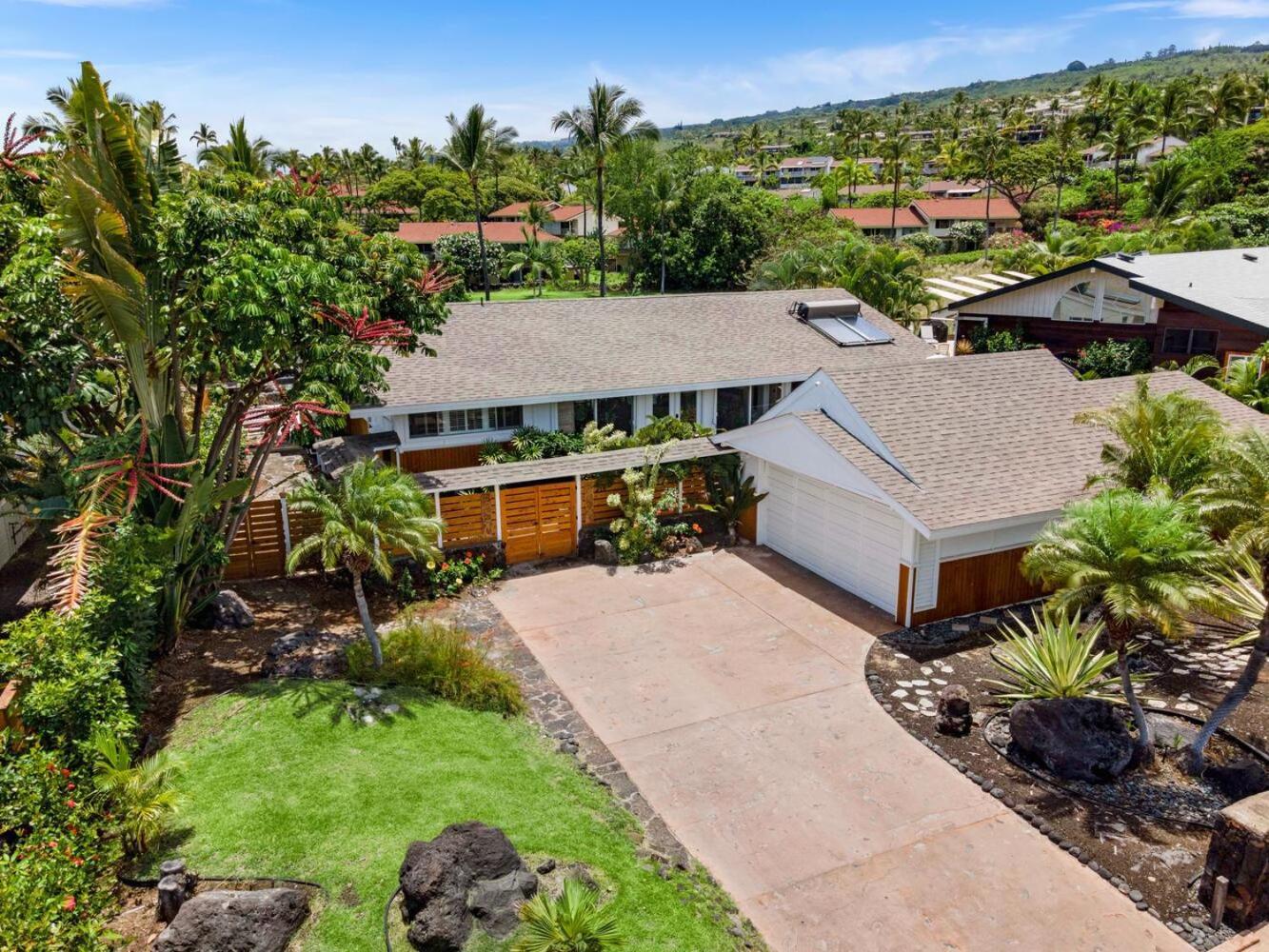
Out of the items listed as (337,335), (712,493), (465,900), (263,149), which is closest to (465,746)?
(465,900)

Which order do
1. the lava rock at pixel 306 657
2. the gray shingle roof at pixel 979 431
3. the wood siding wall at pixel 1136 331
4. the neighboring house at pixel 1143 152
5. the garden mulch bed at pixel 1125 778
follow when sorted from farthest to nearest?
the neighboring house at pixel 1143 152, the wood siding wall at pixel 1136 331, the gray shingle roof at pixel 979 431, the lava rock at pixel 306 657, the garden mulch bed at pixel 1125 778

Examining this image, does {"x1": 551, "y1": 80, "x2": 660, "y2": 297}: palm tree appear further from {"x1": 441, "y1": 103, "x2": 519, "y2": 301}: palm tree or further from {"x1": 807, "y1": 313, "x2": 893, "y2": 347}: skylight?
{"x1": 807, "y1": 313, "x2": 893, "y2": 347}: skylight

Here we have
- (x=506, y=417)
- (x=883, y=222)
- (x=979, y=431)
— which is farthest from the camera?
(x=883, y=222)

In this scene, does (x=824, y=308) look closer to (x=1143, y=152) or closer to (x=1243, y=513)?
(x=1243, y=513)

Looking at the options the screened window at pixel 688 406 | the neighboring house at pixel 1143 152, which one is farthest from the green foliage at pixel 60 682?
the neighboring house at pixel 1143 152

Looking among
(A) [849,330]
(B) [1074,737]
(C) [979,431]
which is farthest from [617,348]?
(B) [1074,737]

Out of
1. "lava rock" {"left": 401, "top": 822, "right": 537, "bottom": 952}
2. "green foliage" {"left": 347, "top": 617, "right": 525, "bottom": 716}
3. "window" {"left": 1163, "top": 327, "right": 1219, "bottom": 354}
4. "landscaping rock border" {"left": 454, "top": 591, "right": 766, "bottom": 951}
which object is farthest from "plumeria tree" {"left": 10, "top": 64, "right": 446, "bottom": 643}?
"window" {"left": 1163, "top": 327, "right": 1219, "bottom": 354}

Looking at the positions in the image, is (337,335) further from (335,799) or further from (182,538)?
(335,799)

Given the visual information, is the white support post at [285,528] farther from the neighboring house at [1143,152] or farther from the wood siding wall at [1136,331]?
the neighboring house at [1143,152]
